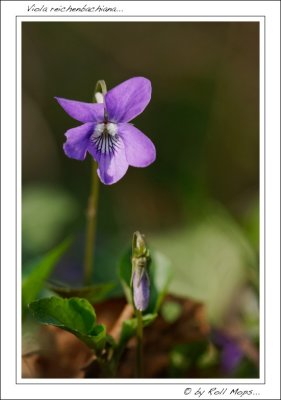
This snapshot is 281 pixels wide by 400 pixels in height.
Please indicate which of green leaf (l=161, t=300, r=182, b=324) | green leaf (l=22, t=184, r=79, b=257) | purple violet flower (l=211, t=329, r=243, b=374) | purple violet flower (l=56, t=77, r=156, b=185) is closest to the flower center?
purple violet flower (l=56, t=77, r=156, b=185)

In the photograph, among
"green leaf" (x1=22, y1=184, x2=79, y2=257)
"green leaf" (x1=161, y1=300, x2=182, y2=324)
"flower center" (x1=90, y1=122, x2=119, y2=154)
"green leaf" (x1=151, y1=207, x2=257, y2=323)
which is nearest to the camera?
"flower center" (x1=90, y1=122, x2=119, y2=154)

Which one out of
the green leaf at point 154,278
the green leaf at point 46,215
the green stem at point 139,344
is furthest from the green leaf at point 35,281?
the green leaf at point 46,215

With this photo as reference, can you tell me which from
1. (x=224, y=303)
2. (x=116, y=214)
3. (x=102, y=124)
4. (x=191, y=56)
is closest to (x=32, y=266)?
(x=102, y=124)

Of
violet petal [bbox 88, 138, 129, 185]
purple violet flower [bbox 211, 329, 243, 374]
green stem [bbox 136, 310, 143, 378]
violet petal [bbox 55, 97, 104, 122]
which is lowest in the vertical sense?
purple violet flower [bbox 211, 329, 243, 374]

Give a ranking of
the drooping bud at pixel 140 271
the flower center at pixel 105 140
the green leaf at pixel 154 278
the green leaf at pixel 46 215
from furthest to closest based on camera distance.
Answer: the green leaf at pixel 46 215 → the green leaf at pixel 154 278 → the flower center at pixel 105 140 → the drooping bud at pixel 140 271

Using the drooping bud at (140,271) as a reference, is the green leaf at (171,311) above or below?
below

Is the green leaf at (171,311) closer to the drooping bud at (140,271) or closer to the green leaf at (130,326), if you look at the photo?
the green leaf at (130,326)

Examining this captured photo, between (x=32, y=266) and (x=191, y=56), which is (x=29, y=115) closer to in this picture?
Answer: (x=191, y=56)

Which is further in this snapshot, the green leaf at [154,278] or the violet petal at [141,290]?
the green leaf at [154,278]

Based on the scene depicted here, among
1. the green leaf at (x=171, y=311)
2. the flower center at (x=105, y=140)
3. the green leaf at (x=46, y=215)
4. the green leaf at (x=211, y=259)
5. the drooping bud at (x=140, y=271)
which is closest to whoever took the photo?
the drooping bud at (x=140, y=271)

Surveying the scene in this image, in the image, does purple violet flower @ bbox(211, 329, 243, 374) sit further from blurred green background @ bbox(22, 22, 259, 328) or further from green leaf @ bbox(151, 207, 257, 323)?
blurred green background @ bbox(22, 22, 259, 328)
